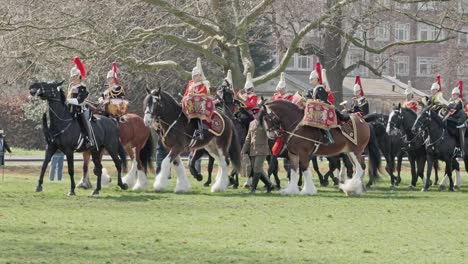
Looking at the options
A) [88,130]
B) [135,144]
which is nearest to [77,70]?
[88,130]

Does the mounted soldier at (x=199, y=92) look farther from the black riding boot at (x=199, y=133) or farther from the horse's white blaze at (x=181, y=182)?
the horse's white blaze at (x=181, y=182)

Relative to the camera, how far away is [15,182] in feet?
110

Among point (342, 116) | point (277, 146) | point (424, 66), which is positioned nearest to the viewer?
point (342, 116)

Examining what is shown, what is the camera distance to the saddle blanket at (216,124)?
2875 centimetres

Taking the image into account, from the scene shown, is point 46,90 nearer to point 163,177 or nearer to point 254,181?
point 163,177

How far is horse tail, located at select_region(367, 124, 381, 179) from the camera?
31.0 meters

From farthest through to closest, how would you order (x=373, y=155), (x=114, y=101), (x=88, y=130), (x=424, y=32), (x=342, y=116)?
(x=424, y=32), (x=373, y=155), (x=114, y=101), (x=342, y=116), (x=88, y=130)

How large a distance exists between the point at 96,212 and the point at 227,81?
36.1 ft

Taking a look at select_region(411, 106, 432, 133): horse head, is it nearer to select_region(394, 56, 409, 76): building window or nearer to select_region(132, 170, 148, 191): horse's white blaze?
select_region(132, 170, 148, 191): horse's white blaze

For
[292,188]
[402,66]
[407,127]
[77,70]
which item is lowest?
[292,188]

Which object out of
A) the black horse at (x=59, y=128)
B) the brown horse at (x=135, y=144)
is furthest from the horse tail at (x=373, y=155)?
the black horse at (x=59, y=128)

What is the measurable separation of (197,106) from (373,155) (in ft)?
18.5

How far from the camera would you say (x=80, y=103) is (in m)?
26.0

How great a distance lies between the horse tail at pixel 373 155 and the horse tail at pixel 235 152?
374 cm
